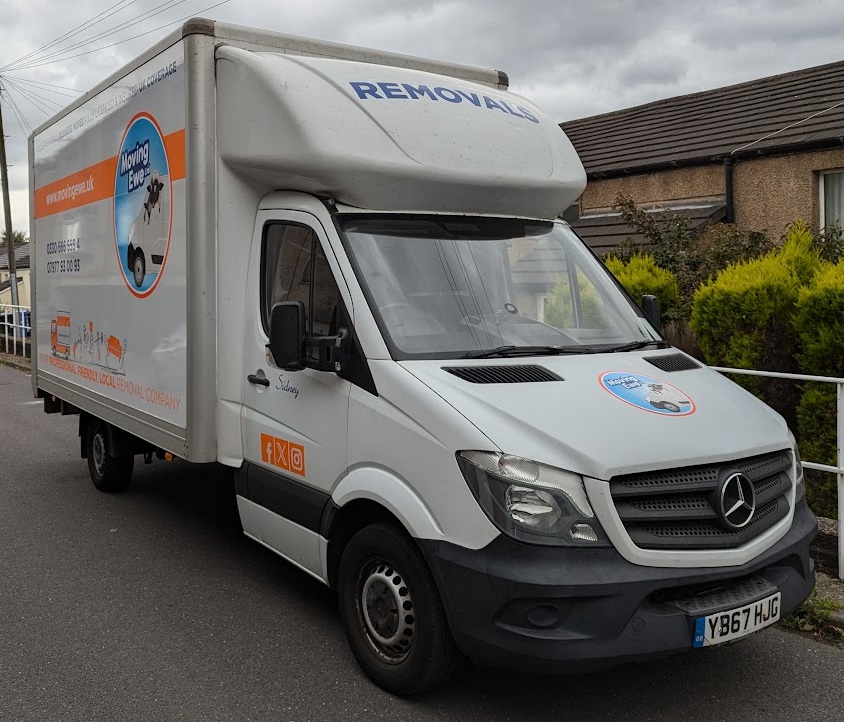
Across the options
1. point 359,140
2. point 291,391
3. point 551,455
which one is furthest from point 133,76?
point 551,455

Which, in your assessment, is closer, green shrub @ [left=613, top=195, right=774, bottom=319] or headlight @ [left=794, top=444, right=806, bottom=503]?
headlight @ [left=794, top=444, right=806, bottom=503]

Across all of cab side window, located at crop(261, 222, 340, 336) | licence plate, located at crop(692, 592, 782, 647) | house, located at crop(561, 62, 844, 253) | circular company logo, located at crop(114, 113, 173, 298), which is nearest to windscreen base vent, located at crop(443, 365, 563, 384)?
cab side window, located at crop(261, 222, 340, 336)

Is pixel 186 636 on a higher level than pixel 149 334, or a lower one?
lower

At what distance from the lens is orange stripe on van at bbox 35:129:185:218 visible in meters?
4.91

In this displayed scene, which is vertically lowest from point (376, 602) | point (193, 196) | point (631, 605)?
point (376, 602)

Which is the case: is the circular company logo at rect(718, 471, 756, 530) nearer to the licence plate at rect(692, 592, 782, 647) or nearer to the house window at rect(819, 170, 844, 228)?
the licence plate at rect(692, 592, 782, 647)

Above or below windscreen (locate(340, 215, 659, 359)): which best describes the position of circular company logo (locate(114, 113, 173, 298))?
above

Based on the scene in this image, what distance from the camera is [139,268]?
5609mm

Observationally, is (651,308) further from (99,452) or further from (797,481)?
(99,452)

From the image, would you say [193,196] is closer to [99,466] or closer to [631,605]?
Answer: [631,605]

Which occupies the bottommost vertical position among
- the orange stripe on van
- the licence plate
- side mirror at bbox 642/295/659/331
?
the licence plate

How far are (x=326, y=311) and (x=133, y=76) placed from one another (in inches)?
100

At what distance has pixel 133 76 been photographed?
5.59m

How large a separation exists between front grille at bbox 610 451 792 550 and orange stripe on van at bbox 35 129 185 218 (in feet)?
9.95
